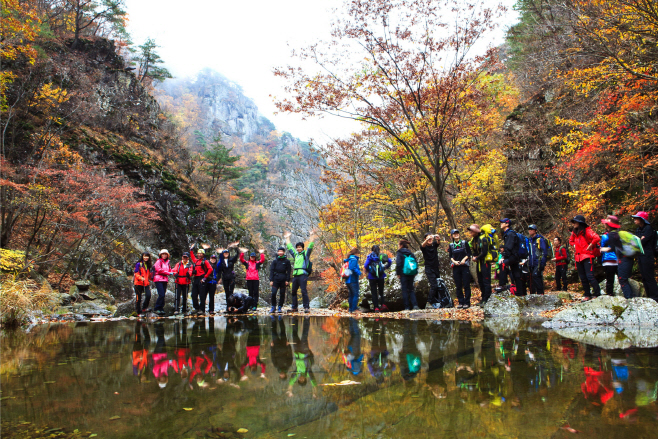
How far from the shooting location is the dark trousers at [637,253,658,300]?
21.0 feet

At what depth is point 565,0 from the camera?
9609mm

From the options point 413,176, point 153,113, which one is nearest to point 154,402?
point 413,176

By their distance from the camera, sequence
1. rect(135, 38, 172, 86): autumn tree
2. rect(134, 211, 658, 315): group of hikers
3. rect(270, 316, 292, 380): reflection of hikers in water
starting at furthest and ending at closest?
1. rect(135, 38, 172, 86): autumn tree
2. rect(134, 211, 658, 315): group of hikers
3. rect(270, 316, 292, 380): reflection of hikers in water

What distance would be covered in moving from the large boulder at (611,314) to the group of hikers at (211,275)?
558cm

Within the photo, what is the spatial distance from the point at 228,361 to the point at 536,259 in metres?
8.61

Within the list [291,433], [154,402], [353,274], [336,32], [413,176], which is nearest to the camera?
[291,433]

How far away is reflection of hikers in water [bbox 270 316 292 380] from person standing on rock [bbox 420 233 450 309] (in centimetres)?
417

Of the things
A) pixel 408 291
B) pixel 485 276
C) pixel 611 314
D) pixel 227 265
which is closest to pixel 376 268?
pixel 408 291

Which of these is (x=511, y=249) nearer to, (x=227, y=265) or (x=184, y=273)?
(x=227, y=265)

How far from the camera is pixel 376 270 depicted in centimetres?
941

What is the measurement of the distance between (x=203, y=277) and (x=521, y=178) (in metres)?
14.1

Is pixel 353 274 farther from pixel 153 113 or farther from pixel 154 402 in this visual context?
pixel 153 113

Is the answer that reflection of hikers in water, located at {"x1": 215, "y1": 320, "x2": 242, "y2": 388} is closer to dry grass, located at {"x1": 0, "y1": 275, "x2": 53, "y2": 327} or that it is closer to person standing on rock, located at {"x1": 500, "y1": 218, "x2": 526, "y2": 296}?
dry grass, located at {"x1": 0, "y1": 275, "x2": 53, "y2": 327}

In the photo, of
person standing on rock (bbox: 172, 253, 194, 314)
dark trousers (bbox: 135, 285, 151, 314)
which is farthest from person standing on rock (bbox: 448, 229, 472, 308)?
dark trousers (bbox: 135, 285, 151, 314)
